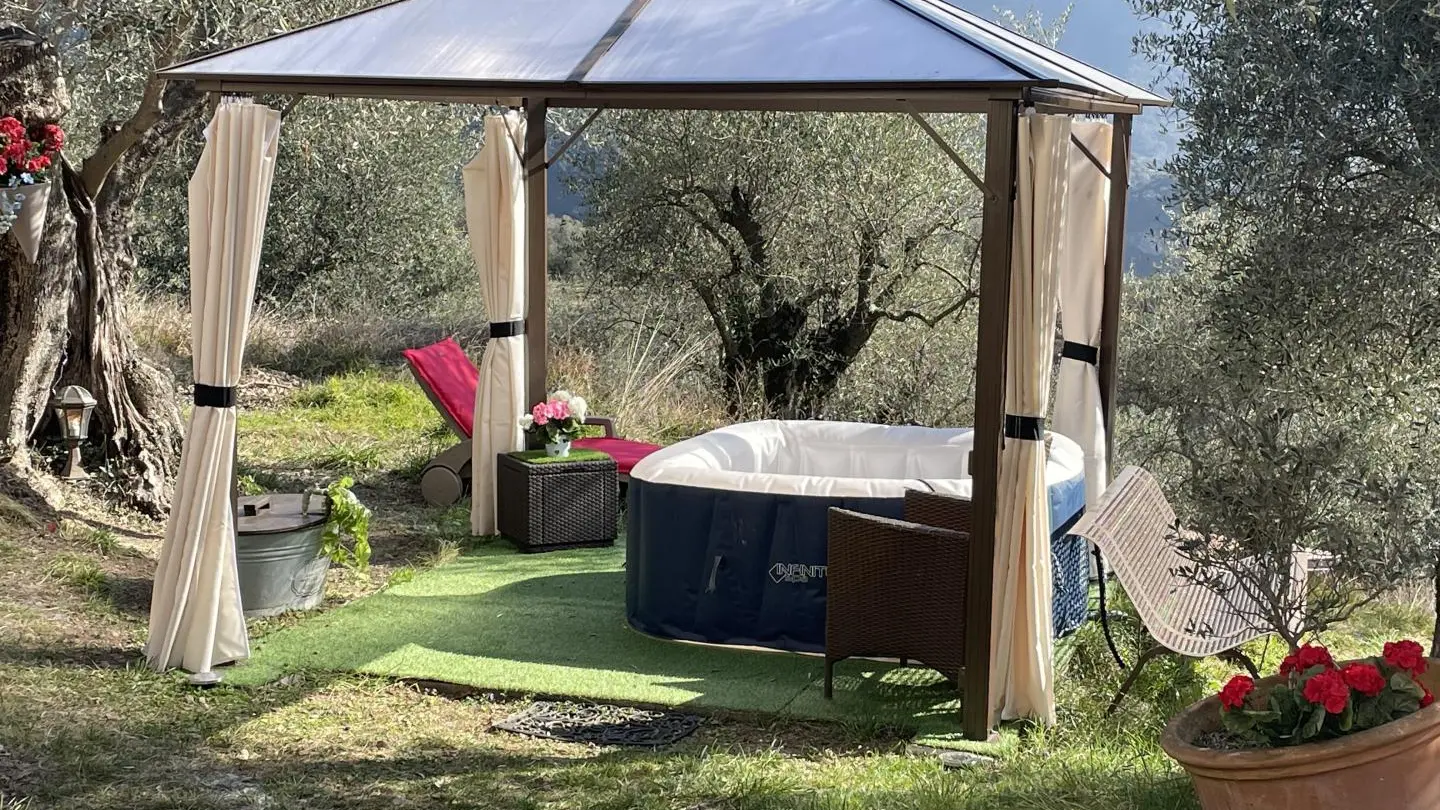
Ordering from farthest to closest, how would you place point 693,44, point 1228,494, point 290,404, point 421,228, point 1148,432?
point 421,228 < point 290,404 < point 1148,432 < point 693,44 < point 1228,494

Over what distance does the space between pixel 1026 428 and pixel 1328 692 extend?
71.1 inches

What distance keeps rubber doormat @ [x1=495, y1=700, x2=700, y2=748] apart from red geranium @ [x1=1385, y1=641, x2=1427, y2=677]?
7.79 ft

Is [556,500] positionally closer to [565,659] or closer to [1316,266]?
[565,659]

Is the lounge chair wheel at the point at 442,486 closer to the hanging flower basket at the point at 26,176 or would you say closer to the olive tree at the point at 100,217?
the olive tree at the point at 100,217

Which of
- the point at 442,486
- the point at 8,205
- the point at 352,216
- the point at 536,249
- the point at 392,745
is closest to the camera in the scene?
the point at 392,745

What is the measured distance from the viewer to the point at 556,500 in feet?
24.7

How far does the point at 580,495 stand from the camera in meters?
7.64

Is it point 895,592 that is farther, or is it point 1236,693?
point 895,592

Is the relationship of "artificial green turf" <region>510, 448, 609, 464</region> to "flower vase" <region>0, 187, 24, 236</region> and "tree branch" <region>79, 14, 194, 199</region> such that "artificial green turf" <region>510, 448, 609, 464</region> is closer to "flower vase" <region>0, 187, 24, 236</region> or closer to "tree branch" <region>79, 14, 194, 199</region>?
"tree branch" <region>79, 14, 194, 199</region>

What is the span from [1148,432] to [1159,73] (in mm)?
4198

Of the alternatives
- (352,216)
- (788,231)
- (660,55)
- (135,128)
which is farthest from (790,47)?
(352,216)

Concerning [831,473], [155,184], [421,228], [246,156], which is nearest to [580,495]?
[831,473]

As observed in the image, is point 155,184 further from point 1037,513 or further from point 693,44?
point 1037,513

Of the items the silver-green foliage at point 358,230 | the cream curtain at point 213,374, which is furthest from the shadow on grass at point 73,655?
the silver-green foliage at point 358,230
